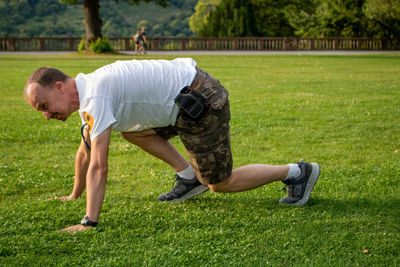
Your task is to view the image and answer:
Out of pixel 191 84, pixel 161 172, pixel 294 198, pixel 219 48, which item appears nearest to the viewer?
pixel 191 84

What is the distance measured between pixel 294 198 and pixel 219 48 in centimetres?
4240

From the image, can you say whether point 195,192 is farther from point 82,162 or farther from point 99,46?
point 99,46

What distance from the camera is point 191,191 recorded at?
4738 millimetres

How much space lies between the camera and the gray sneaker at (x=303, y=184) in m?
4.55

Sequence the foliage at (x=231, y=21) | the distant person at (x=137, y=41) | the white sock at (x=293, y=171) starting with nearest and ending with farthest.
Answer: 1. the white sock at (x=293, y=171)
2. the distant person at (x=137, y=41)
3. the foliage at (x=231, y=21)

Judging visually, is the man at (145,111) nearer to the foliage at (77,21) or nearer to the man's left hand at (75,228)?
the man's left hand at (75,228)

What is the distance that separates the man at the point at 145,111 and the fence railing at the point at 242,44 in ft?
133

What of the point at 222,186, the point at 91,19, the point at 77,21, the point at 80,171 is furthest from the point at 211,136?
the point at 77,21

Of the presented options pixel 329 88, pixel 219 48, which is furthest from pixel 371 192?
pixel 219 48

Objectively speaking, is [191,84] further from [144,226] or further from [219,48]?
[219,48]

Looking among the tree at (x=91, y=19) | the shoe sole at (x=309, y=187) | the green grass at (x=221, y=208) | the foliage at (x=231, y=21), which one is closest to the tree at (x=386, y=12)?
the foliage at (x=231, y=21)

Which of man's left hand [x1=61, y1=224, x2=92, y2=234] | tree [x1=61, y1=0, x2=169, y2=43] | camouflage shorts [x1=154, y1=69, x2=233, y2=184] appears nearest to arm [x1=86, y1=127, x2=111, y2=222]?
man's left hand [x1=61, y1=224, x2=92, y2=234]

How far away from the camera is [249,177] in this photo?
14.0 ft

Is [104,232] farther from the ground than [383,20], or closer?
closer
